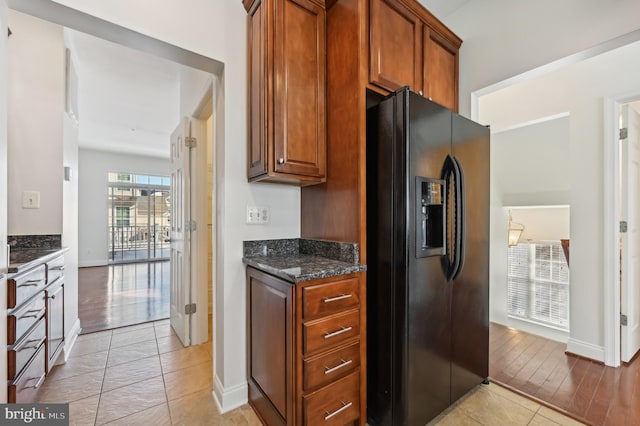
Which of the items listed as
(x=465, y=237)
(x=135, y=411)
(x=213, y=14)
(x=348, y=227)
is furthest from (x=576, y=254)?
(x=135, y=411)

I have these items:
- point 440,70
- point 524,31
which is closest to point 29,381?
point 440,70

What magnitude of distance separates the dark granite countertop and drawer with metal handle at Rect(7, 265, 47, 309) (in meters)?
1.08

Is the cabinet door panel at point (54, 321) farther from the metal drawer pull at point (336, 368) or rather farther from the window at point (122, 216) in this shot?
the window at point (122, 216)

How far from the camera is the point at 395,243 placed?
1479 millimetres

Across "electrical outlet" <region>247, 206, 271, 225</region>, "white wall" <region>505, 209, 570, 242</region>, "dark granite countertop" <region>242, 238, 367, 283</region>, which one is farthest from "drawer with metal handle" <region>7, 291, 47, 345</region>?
"white wall" <region>505, 209, 570, 242</region>

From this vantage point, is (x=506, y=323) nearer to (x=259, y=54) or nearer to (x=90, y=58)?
(x=259, y=54)

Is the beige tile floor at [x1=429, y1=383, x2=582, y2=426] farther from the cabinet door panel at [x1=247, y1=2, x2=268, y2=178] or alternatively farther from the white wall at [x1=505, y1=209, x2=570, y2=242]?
the white wall at [x1=505, y1=209, x2=570, y2=242]

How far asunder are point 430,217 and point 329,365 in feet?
3.25

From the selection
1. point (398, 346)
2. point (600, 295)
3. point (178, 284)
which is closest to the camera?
point (398, 346)

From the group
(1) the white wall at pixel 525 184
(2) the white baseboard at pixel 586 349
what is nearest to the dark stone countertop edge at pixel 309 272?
(2) the white baseboard at pixel 586 349

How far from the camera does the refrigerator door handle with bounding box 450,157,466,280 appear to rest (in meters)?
1.66

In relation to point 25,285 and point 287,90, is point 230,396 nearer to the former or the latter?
point 25,285

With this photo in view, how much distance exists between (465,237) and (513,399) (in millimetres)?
1113

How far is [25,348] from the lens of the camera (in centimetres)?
149
